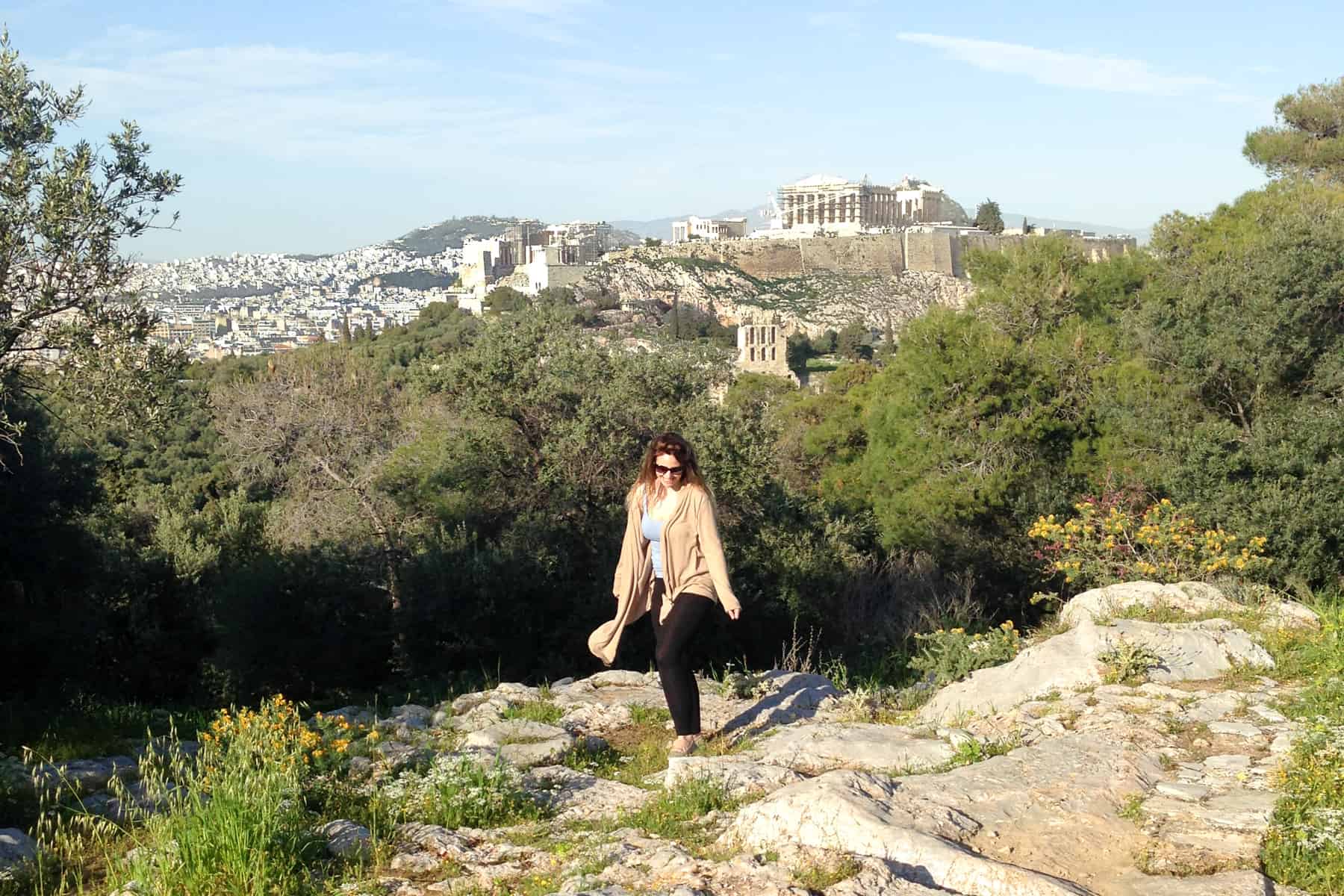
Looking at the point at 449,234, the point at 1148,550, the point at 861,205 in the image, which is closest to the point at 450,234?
the point at 449,234

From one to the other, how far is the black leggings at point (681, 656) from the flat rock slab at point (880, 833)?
1.10 m

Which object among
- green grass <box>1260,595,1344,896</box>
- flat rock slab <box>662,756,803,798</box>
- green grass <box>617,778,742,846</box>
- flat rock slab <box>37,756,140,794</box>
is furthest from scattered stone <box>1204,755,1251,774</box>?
flat rock slab <box>37,756,140,794</box>

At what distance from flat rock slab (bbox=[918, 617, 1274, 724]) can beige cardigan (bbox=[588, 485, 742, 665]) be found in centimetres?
146

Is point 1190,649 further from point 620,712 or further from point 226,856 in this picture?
point 226,856

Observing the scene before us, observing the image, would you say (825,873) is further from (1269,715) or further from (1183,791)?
(1269,715)

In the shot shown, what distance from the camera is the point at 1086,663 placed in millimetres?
5980

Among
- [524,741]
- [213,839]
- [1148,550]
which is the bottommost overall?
[524,741]

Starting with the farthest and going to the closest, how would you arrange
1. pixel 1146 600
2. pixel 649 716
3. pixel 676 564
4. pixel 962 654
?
pixel 1146 600, pixel 962 654, pixel 649 716, pixel 676 564

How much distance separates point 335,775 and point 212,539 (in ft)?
41.9

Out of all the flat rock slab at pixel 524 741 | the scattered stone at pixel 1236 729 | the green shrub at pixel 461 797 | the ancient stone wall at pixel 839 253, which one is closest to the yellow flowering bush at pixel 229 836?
the green shrub at pixel 461 797

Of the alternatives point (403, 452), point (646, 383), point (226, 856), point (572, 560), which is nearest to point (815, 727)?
point (226, 856)

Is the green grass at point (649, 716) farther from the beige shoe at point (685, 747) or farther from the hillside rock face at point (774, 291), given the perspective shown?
the hillside rock face at point (774, 291)

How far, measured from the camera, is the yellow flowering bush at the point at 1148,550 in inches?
335

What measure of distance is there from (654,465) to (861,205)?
136m
